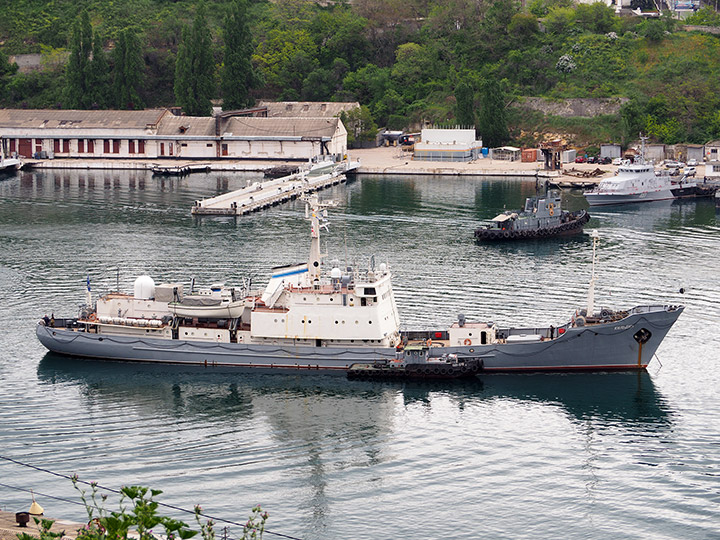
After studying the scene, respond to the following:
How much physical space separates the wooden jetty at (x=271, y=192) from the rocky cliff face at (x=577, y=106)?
25.6 metres

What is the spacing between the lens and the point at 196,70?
135 meters

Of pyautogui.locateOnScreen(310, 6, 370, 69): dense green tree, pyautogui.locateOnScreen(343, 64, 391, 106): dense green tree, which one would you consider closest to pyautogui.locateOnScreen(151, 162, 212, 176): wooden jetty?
pyautogui.locateOnScreen(343, 64, 391, 106): dense green tree

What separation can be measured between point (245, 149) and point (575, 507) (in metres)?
95.4

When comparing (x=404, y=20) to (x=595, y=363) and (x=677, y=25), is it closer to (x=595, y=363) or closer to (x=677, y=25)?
(x=677, y=25)

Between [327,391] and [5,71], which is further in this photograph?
[5,71]

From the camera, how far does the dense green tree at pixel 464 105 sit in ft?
417

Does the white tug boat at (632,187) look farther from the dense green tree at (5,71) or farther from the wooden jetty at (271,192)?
the dense green tree at (5,71)

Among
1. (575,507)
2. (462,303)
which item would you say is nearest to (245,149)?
(462,303)

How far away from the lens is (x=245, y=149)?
12925 centimetres

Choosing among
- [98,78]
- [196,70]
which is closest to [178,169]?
[196,70]

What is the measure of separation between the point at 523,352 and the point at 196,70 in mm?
90994

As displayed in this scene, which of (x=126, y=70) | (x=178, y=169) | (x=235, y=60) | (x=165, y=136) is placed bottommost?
(x=178, y=169)

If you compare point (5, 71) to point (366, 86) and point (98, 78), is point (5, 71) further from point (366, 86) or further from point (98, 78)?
point (366, 86)

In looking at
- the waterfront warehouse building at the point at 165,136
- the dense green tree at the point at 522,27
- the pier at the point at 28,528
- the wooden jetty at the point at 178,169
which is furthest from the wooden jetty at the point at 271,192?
the pier at the point at 28,528
